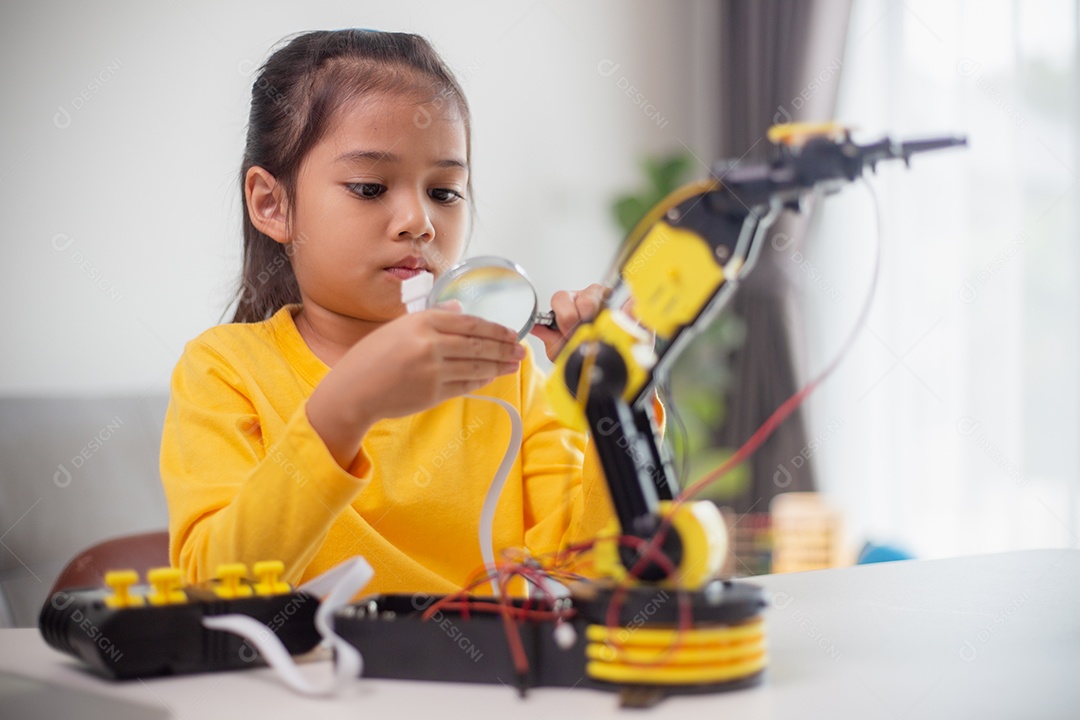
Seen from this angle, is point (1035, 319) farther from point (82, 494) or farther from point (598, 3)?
point (82, 494)

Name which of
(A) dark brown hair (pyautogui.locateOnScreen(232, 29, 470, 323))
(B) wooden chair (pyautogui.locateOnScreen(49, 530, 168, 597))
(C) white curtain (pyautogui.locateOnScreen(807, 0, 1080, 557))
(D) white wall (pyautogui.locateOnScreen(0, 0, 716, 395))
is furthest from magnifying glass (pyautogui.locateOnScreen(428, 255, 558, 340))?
(C) white curtain (pyautogui.locateOnScreen(807, 0, 1080, 557))

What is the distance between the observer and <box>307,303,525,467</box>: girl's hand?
714 millimetres

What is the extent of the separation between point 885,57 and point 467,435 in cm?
258

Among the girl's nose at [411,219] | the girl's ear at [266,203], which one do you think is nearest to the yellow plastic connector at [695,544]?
the girl's nose at [411,219]

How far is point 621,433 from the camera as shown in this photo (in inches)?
21.5

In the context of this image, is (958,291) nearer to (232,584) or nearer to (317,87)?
(317,87)

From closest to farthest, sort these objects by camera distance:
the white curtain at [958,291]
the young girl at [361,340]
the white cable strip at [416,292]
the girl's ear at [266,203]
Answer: the white cable strip at [416,292], the young girl at [361,340], the girl's ear at [266,203], the white curtain at [958,291]

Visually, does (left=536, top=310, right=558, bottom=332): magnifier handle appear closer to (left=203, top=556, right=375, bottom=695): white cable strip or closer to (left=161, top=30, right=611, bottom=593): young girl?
(left=161, top=30, right=611, bottom=593): young girl

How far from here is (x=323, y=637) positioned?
2.02 ft

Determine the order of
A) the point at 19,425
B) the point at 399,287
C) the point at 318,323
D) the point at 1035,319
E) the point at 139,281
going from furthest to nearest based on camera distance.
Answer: the point at 1035,319 → the point at 139,281 → the point at 19,425 → the point at 318,323 → the point at 399,287

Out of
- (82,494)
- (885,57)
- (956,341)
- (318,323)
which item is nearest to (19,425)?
(82,494)

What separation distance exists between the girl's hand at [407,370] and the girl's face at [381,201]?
12.0 inches

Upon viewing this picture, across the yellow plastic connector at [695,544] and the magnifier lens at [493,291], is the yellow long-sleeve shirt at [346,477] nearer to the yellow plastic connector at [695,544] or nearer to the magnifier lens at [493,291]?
the magnifier lens at [493,291]

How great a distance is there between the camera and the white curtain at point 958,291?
8.93 ft
